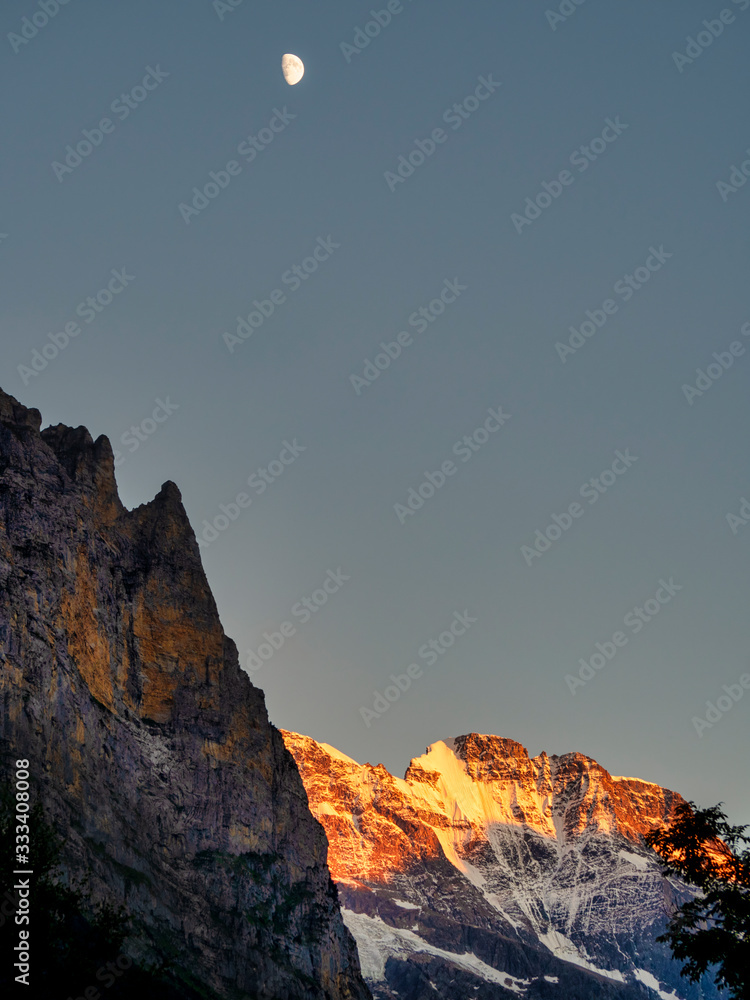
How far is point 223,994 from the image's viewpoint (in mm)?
176750

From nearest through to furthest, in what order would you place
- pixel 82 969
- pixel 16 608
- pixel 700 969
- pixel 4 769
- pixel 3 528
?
pixel 700 969 → pixel 82 969 → pixel 4 769 → pixel 16 608 → pixel 3 528

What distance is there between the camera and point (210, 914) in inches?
7628

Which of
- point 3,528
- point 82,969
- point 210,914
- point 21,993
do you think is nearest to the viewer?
point 21,993

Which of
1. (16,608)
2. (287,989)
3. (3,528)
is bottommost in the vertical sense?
(287,989)

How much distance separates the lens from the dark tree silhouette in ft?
144

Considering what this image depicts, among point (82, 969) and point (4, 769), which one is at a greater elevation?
point (4, 769)

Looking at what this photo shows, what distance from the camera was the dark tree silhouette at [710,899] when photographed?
43.8m

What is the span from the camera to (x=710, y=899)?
44.2 meters

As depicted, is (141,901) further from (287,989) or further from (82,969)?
(82,969)

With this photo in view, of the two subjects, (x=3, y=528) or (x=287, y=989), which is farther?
(x=287, y=989)

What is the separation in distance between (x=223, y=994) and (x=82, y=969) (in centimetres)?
12380

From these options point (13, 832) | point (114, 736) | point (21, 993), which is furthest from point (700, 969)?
point (114, 736)

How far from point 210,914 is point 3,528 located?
83736mm

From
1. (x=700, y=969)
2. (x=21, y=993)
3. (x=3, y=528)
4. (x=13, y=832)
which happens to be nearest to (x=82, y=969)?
(x=21, y=993)
